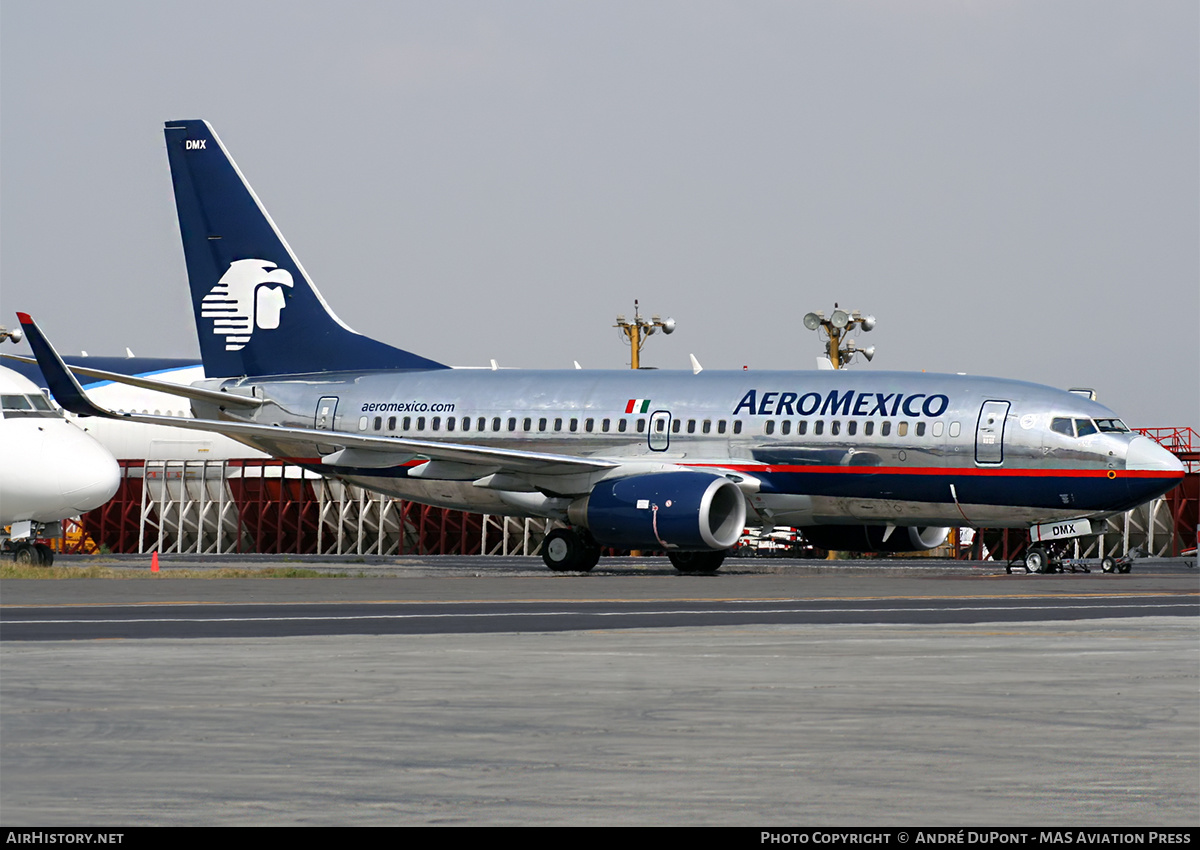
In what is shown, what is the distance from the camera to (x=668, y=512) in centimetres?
3222

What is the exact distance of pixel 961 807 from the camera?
6.91m

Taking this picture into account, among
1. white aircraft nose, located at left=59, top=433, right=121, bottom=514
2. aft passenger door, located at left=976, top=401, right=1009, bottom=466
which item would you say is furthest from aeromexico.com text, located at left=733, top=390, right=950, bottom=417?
white aircraft nose, located at left=59, top=433, right=121, bottom=514

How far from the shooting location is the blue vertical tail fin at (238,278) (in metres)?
41.3

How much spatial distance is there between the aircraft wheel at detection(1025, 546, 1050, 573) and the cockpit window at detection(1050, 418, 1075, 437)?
2.61m

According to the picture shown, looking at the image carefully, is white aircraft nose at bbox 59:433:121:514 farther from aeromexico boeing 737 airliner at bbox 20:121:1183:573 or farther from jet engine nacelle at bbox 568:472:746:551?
jet engine nacelle at bbox 568:472:746:551

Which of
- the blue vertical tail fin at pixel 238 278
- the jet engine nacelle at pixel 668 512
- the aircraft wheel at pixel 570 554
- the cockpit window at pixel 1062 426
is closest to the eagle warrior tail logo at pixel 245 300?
the blue vertical tail fin at pixel 238 278

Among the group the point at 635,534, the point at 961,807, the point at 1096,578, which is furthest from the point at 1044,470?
the point at 961,807

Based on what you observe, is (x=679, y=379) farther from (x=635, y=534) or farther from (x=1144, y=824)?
(x=1144, y=824)

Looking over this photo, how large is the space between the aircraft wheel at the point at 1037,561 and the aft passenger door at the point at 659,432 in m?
7.19

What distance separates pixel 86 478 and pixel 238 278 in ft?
38.5

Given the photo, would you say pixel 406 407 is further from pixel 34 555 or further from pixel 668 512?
pixel 34 555

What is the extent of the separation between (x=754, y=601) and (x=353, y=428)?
58.6 feet

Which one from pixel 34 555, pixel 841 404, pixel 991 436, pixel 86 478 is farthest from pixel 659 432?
pixel 34 555

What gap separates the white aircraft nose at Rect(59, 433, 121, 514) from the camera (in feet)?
101
